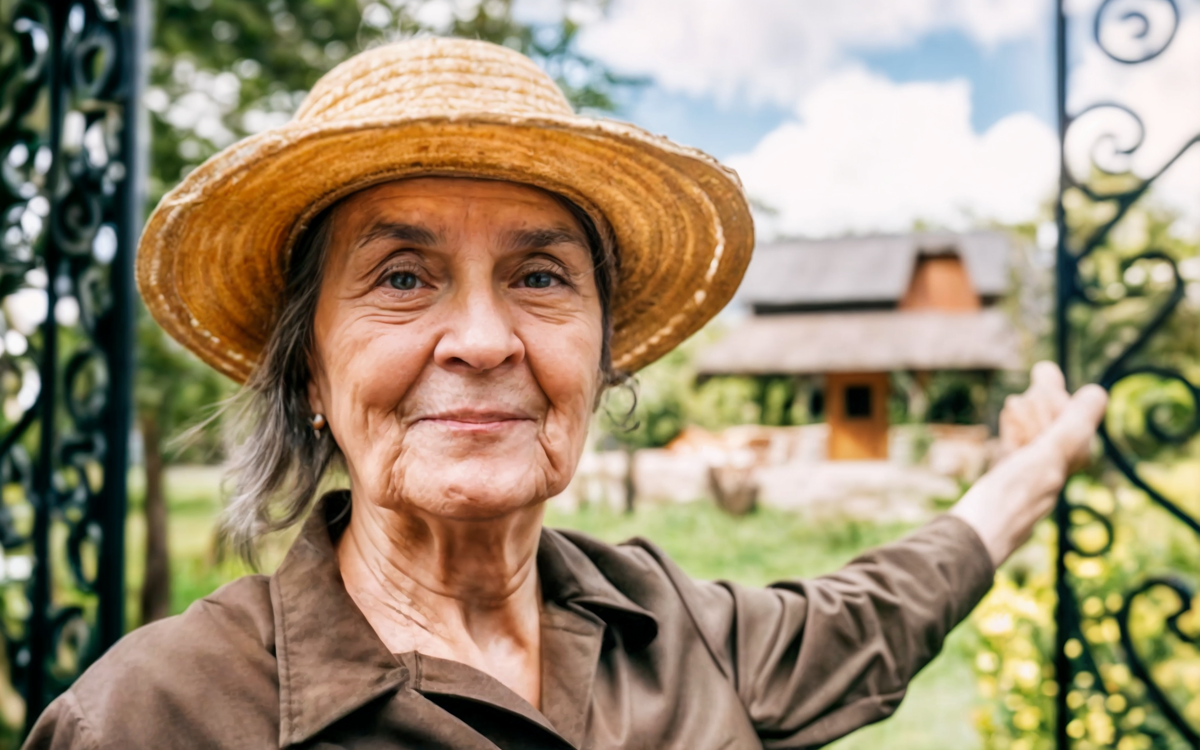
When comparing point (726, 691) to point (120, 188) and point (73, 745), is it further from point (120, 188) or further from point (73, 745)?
point (120, 188)

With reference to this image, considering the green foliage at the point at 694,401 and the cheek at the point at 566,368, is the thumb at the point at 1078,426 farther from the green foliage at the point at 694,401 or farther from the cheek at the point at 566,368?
the green foliage at the point at 694,401

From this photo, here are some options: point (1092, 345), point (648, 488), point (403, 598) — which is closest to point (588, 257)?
point (403, 598)

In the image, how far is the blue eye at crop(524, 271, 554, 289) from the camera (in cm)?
132

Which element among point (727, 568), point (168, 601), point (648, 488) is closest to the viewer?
point (168, 601)

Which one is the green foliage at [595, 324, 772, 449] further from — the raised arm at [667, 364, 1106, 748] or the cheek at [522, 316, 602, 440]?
the cheek at [522, 316, 602, 440]

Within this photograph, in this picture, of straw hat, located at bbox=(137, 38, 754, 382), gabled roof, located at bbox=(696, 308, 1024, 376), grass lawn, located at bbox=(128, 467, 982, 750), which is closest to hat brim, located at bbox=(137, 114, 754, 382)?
straw hat, located at bbox=(137, 38, 754, 382)

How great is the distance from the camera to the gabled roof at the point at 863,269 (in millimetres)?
16016

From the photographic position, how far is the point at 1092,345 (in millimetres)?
10273

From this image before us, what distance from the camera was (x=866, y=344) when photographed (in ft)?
49.6

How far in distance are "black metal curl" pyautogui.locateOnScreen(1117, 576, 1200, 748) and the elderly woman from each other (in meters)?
0.58

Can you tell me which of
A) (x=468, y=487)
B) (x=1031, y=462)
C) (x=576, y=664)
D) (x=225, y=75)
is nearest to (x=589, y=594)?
(x=576, y=664)

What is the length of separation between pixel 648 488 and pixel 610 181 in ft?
37.7

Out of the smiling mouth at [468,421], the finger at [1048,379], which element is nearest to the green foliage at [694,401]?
the finger at [1048,379]

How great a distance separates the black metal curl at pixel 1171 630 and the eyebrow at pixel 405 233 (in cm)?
160
